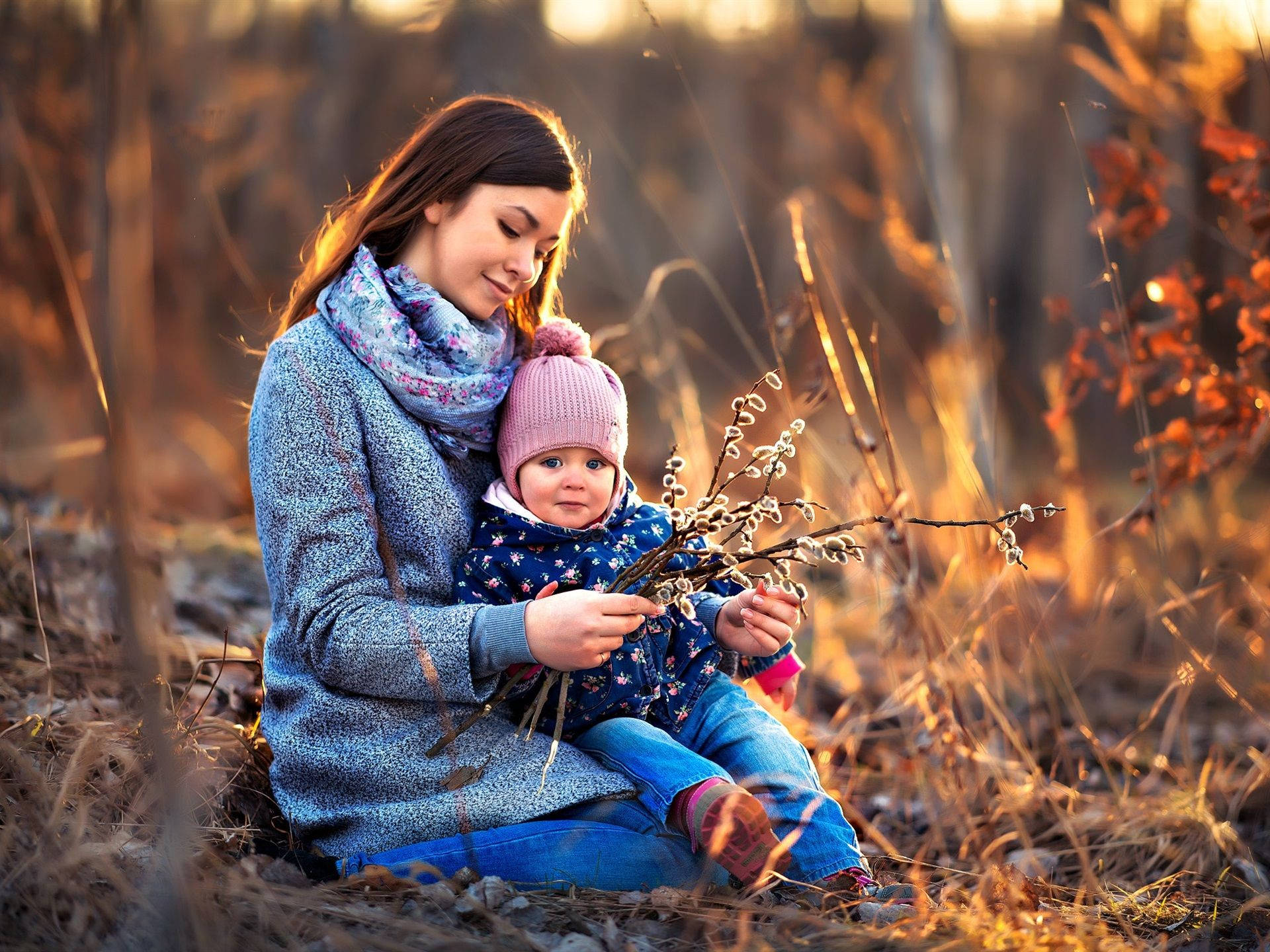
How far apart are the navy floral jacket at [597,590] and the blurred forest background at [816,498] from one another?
0.35 m

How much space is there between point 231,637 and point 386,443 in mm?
1323

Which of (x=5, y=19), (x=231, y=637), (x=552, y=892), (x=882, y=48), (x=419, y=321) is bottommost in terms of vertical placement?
(x=552, y=892)

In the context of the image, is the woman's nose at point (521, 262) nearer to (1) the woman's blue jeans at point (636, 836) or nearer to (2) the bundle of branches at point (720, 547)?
(2) the bundle of branches at point (720, 547)

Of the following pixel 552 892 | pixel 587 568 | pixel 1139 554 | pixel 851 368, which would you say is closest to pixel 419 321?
pixel 587 568

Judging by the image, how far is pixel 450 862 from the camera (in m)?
1.83

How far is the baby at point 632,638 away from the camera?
191cm

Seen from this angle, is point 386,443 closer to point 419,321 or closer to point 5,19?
point 419,321

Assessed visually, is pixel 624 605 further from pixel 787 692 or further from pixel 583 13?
pixel 583 13

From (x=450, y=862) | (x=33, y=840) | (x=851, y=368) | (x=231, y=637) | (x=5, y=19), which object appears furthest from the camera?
(x=851, y=368)

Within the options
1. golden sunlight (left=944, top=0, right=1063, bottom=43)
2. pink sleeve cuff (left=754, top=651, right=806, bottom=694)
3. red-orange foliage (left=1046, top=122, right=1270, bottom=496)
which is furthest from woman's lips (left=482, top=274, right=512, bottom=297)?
golden sunlight (left=944, top=0, right=1063, bottom=43)

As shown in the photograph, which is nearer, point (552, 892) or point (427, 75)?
point (552, 892)

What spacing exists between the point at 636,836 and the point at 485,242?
109 centimetres

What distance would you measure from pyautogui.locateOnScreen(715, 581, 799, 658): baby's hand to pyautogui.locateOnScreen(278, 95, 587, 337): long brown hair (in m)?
0.81

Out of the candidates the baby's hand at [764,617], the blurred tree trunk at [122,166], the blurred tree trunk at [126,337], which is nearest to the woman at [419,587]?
the baby's hand at [764,617]
